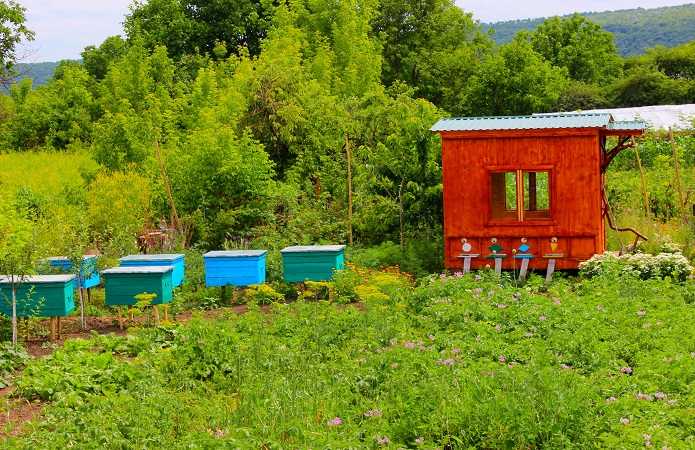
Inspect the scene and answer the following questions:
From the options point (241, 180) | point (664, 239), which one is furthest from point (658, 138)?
point (241, 180)

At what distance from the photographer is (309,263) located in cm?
1326

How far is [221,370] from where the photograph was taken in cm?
884

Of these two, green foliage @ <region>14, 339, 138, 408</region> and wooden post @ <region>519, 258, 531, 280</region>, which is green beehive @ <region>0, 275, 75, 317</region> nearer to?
green foliage @ <region>14, 339, 138, 408</region>

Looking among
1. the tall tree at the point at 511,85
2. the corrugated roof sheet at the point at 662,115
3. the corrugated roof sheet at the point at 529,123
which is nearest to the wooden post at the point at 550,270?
the corrugated roof sheet at the point at 529,123

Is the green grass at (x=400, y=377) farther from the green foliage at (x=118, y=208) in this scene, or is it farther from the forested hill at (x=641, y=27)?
the forested hill at (x=641, y=27)

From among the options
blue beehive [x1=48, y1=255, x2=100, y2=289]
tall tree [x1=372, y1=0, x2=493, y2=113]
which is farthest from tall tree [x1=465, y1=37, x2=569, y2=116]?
blue beehive [x1=48, y1=255, x2=100, y2=289]

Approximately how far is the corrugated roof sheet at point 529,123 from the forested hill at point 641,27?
Answer: 114928 millimetres

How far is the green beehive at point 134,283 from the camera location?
38.0 feet

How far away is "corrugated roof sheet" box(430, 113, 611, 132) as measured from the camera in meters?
13.8

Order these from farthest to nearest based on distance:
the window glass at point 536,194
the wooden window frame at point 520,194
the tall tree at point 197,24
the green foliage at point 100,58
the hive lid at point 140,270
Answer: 1. the green foliage at point 100,58
2. the tall tree at point 197,24
3. the window glass at point 536,194
4. the wooden window frame at point 520,194
5. the hive lid at point 140,270

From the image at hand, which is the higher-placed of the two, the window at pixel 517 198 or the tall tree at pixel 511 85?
the tall tree at pixel 511 85

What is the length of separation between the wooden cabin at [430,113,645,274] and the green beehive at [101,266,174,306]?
5.09m

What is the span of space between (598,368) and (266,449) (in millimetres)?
3522

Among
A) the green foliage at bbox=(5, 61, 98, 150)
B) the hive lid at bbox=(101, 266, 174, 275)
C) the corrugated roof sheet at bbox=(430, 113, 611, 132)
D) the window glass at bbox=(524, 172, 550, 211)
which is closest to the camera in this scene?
the hive lid at bbox=(101, 266, 174, 275)
